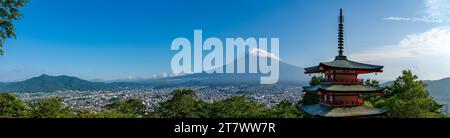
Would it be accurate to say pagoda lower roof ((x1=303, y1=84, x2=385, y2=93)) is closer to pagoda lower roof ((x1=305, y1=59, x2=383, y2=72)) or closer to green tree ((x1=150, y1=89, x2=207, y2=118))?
pagoda lower roof ((x1=305, y1=59, x2=383, y2=72))

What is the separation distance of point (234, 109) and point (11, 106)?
1704cm

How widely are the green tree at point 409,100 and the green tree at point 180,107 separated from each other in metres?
13.2

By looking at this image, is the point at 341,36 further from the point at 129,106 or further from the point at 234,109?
the point at 129,106

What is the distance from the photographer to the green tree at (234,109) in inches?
930

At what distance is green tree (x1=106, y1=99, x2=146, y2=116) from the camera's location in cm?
2623

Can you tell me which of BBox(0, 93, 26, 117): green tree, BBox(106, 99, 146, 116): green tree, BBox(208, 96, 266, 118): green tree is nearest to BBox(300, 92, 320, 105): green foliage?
BBox(208, 96, 266, 118): green tree

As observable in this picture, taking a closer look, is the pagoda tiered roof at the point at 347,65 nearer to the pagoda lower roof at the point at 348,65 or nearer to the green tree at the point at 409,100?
the pagoda lower roof at the point at 348,65

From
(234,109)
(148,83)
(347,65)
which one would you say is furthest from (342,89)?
(148,83)

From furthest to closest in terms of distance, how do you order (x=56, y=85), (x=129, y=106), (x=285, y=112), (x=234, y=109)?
(x=56, y=85)
(x=129, y=106)
(x=234, y=109)
(x=285, y=112)

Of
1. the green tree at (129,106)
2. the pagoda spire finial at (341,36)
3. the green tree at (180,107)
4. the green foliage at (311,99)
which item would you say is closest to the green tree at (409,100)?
the green foliage at (311,99)

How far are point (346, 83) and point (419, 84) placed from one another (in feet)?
37.5

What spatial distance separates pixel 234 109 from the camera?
2444 cm

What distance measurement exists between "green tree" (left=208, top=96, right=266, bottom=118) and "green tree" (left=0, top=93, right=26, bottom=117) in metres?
14.0
